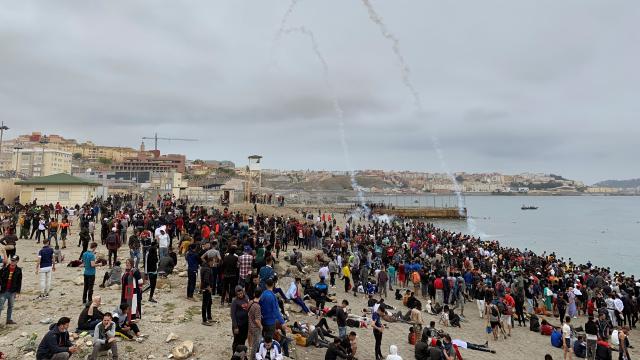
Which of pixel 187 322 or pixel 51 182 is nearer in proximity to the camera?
pixel 187 322

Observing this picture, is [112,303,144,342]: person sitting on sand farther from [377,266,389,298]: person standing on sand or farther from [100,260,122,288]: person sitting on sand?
[377,266,389,298]: person standing on sand

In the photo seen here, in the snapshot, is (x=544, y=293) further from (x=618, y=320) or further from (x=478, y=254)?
(x=478, y=254)

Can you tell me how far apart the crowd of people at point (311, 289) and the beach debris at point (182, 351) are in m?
0.83

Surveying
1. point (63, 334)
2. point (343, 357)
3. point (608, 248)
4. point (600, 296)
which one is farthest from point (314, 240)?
point (608, 248)

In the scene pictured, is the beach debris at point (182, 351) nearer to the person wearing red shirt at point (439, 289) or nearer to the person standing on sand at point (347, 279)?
A: the person standing on sand at point (347, 279)

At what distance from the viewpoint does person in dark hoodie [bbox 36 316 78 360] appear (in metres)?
6.25

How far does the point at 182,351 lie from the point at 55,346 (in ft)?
7.31

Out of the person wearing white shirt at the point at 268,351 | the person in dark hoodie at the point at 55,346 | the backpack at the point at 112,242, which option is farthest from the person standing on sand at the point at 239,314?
the backpack at the point at 112,242

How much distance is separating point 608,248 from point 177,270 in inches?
2425

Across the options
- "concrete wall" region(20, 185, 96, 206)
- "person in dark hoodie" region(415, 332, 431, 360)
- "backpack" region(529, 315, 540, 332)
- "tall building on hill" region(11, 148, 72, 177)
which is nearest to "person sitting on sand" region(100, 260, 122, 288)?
"person in dark hoodie" region(415, 332, 431, 360)

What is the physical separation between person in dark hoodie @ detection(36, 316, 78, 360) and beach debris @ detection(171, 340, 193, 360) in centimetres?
185

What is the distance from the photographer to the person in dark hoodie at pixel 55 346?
6254 millimetres

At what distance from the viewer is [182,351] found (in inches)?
308

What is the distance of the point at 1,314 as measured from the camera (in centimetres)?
909
